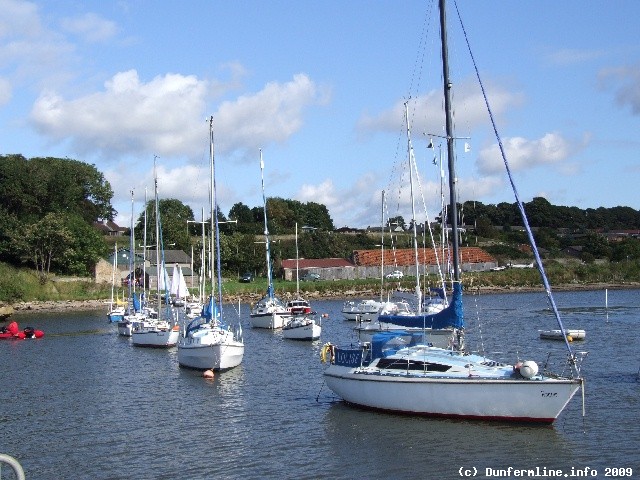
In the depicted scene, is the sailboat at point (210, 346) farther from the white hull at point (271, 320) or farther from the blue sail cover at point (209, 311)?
the white hull at point (271, 320)

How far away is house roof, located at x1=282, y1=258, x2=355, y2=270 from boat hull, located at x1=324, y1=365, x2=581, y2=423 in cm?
11496

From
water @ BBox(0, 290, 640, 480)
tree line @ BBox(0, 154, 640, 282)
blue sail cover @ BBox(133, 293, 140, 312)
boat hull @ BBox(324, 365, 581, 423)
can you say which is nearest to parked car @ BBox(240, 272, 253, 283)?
tree line @ BBox(0, 154, 640, 282)

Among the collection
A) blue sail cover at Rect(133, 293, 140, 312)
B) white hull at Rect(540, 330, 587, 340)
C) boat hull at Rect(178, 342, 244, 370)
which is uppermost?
blue sail cover at Rect(133, 293, 140, 312)

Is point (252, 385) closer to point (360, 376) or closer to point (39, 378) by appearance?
→ point (360, 376)

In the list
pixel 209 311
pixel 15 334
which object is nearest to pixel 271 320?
pixel 15 334

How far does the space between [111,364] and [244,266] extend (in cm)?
9267

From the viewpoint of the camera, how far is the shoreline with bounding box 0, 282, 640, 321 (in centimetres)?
10162

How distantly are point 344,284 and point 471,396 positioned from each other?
340ft

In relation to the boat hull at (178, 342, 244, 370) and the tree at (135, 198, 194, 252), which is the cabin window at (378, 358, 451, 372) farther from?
the tree at (135, 198, 194, 252)

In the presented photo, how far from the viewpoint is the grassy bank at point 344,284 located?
106938mm

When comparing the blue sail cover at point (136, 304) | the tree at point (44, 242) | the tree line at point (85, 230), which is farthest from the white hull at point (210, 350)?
the tree at point (44, 242)

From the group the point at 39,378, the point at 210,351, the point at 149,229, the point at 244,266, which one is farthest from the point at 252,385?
the point at 149,229

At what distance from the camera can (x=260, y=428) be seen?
2744 cm

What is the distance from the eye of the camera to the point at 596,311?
8219 centimetres
